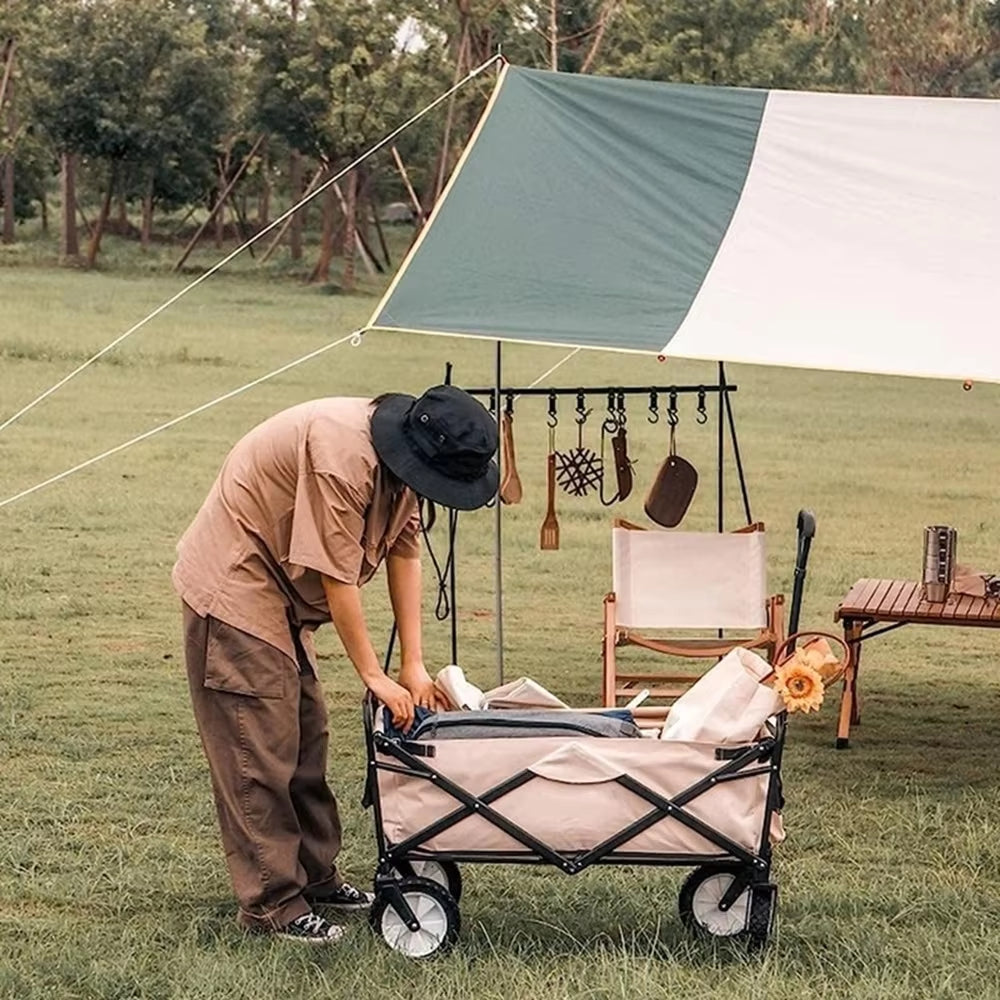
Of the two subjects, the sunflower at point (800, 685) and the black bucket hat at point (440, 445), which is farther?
the sunflower at point (800, 685)

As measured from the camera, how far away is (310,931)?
381 centimetres

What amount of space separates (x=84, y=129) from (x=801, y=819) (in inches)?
916

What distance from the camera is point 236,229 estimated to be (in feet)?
113

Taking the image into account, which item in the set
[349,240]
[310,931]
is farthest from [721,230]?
[349,240]

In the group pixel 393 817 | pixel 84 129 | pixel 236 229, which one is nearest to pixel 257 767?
pixel 393 817

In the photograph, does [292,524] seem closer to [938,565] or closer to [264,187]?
[938,565]

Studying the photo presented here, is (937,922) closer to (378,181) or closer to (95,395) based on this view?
(95,395)

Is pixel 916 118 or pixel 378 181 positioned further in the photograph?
pixel 378 181

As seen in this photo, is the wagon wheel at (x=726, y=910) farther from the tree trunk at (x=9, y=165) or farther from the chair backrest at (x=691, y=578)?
the tree trunk at (x=9, y=165)

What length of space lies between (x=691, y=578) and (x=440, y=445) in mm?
2725

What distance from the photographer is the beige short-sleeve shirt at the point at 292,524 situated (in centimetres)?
359

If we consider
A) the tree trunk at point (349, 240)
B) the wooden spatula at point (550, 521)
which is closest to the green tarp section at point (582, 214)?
the wooden spatula at point (550, 521)

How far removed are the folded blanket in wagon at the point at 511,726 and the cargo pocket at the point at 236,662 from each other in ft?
0.81

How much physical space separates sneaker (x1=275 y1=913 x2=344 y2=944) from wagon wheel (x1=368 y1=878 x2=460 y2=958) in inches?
4.0
